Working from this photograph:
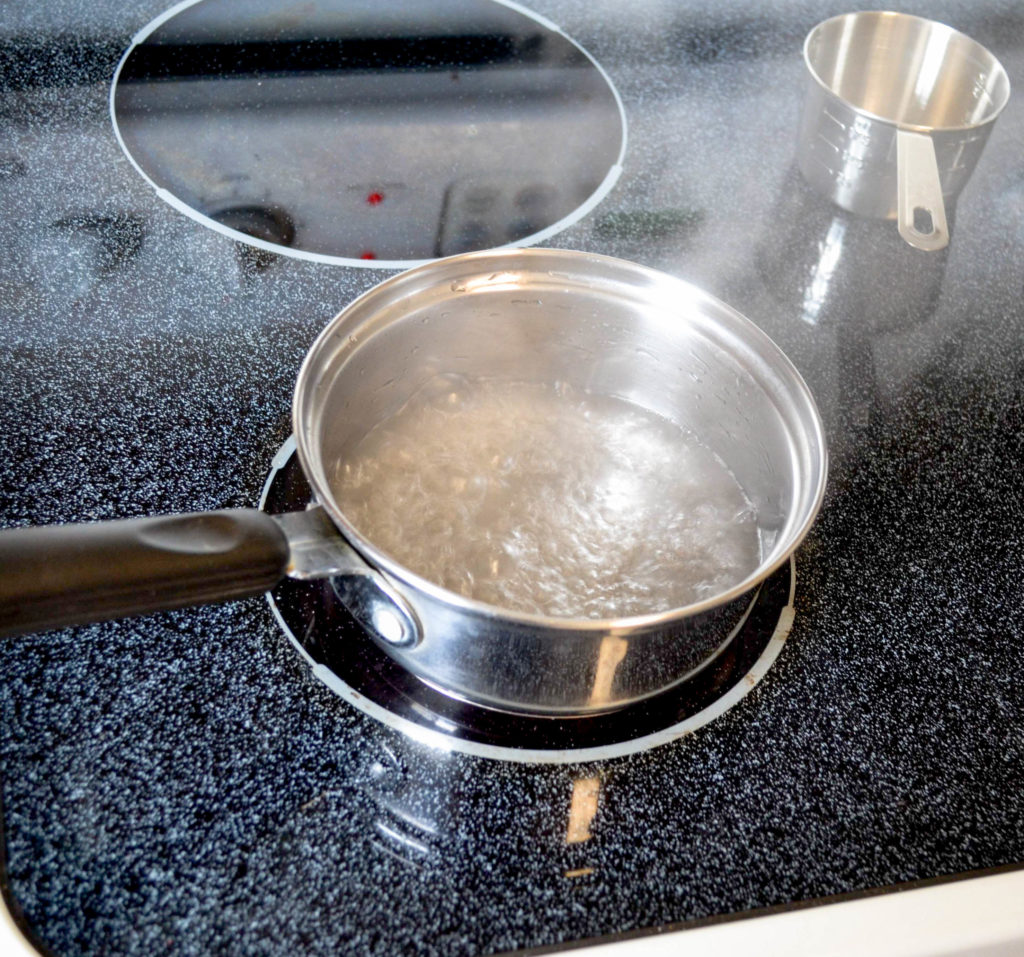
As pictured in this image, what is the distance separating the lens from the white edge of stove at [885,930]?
1.51 feet

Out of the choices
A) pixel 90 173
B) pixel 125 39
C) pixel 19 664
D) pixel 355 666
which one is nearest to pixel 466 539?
pixel 355 666

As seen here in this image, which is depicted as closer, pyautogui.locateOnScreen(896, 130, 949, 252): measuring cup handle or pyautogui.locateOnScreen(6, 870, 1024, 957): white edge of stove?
pyautogui.locateOnScreen(6, 870, 1024, 957): white edge of stove

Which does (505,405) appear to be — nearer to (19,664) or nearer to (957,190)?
(19,664)

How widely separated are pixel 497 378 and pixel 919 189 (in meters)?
0.33

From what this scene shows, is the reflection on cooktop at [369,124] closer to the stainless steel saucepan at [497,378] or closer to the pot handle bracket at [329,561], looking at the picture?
the stainless steel saucepan at [497,378]

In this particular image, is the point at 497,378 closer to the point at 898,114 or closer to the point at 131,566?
the point at 131,566

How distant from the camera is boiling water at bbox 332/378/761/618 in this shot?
572mm

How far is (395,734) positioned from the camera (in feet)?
1.71

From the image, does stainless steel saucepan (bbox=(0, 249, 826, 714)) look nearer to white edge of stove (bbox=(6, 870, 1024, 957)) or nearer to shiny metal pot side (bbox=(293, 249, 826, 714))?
shiny metal pot side (bbox=(293, 249, 826, 714))

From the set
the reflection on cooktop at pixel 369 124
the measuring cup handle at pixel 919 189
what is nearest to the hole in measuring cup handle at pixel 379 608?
the reflection on cooktop at pixel 369 124

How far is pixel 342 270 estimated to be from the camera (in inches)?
29.0

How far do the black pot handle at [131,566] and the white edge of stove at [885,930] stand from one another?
225 mm

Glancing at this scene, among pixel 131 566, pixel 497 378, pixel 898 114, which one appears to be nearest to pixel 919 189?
pixel 898 114

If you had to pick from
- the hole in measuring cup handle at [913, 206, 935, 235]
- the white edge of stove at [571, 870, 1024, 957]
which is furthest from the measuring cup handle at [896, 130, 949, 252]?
the white edge of stove at [571, 870, 1024, 957]
